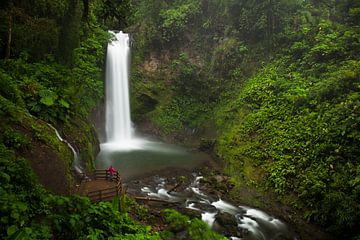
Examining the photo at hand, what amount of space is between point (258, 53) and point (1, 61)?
1585 centimetres

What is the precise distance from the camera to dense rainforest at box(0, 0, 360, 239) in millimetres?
5637

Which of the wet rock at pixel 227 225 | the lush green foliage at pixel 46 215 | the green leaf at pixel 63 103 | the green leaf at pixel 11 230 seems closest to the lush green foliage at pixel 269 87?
the wet rock at pixel 227 225

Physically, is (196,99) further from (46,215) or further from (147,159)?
(46,215)

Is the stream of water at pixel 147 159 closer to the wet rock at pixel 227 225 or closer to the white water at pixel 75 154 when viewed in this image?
the wet rock at pixel 227 225

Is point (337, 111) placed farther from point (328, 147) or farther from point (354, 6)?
point (354, 6)

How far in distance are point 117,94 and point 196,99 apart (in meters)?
6.13

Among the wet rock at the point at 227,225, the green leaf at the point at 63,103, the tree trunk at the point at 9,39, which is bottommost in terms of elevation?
the wet rock at the point at 227,225

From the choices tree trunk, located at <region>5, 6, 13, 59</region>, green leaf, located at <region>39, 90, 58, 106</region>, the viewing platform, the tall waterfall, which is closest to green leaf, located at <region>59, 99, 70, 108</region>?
green leaf, located at <region>39, 90, 58, 106</region>

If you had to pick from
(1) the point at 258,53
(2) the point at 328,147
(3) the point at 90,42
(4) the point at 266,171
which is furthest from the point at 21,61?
(1) the point at 258,53

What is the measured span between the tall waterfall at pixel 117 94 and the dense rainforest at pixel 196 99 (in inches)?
31.3

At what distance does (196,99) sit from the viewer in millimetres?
22750

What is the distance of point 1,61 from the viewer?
10711 mm

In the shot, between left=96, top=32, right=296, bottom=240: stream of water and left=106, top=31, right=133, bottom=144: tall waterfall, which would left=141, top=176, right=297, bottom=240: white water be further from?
left=106, top=31, right=133, bottom=144: tall waterfall

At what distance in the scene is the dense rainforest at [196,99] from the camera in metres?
5.64
